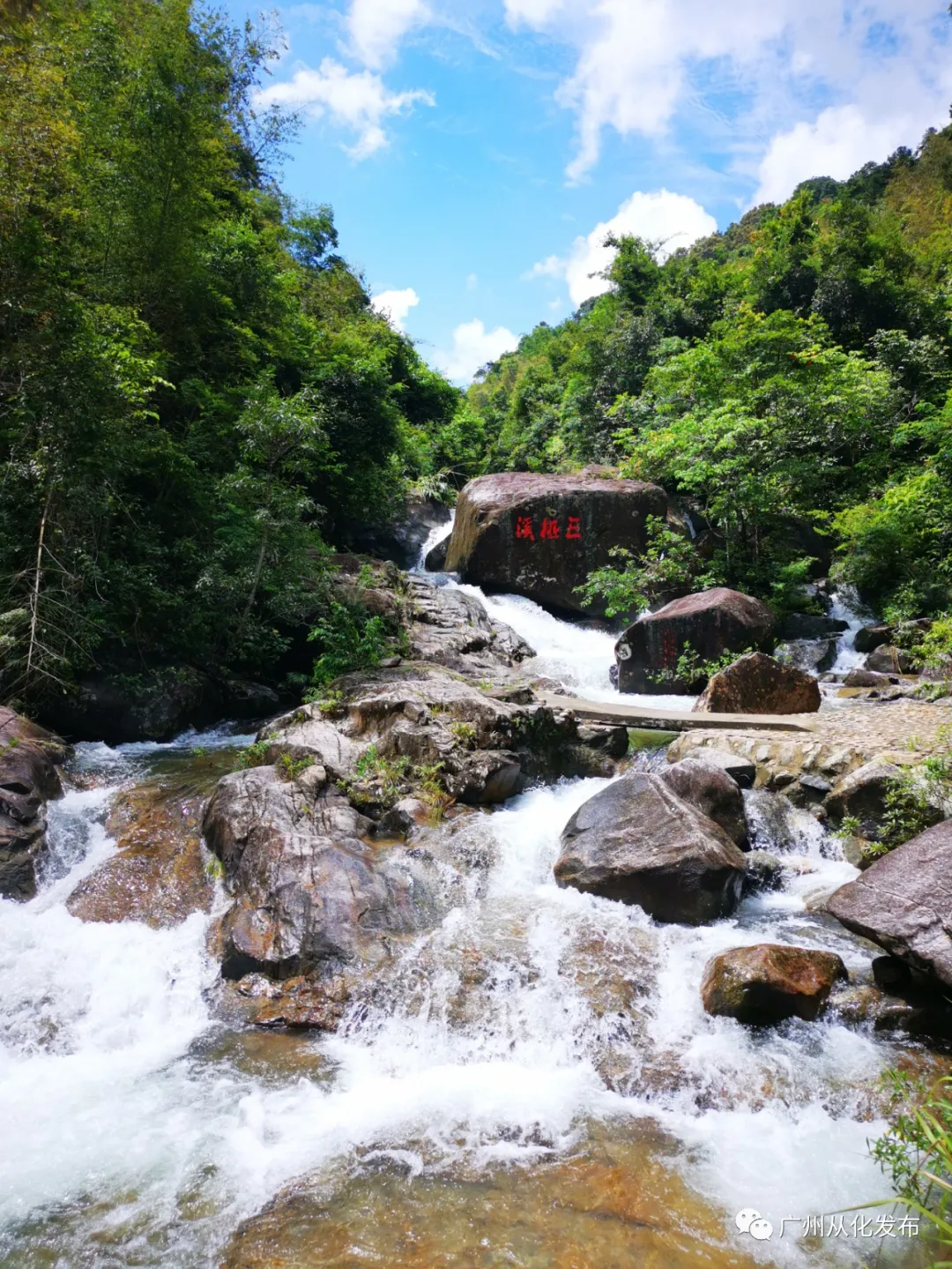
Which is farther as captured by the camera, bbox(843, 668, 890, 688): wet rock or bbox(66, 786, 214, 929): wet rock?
bbox(843, 668, 890, 688): wet rock

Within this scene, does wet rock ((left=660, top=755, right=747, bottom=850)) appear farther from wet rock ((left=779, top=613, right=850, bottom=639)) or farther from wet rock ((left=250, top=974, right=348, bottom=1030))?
wet rock ((left=779, top=613, right=850, bottom=639))

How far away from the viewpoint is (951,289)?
65.1 ft

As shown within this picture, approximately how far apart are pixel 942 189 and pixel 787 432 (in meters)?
24.9

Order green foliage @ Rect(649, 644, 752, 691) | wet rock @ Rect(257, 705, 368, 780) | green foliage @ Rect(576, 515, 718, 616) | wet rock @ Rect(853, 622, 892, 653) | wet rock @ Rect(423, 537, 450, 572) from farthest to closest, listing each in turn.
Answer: wet rock @ Rect(423, 537, 450, 572) < green foliage @ Rect(576, 515, 718, 616) < wet rock @ Rect(853, 622, 892, 653) < green foliage @ Rect(649, 644, 752, 691) < wet rock @ Rect(257, 705, 368, 780)

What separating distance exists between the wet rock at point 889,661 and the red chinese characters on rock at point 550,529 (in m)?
6.48

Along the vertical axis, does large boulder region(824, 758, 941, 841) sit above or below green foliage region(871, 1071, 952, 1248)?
above

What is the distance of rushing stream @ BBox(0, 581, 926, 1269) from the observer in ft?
9.56

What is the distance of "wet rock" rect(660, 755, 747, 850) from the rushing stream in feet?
2.16

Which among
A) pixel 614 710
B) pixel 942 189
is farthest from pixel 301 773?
pixel 942 189

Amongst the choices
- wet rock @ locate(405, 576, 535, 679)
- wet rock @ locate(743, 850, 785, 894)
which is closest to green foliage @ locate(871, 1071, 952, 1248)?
wet rock @ locate(743, 850, 785, 894)

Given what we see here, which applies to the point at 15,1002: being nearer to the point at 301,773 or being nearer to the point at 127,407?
the point at 301,773

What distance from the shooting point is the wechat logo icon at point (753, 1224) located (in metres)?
2.88

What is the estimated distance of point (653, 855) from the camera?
5246 mm

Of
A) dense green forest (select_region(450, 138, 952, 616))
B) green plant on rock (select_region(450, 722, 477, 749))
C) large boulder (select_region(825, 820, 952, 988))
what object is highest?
dense green forest (select_region(450, 138, 952, 616))
